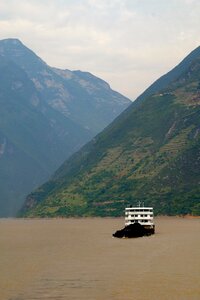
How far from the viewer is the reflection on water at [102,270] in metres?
88.9

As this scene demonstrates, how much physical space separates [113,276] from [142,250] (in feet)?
154

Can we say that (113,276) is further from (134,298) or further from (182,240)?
(182,240)

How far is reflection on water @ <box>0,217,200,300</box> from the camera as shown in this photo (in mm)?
88938

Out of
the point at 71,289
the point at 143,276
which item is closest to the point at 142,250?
the point at 143,276

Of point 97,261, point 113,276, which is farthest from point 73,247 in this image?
point 113,276

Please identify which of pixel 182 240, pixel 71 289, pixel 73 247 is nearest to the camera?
pixel 71 289

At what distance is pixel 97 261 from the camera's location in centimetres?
12712

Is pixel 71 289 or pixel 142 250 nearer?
pixel 71 289

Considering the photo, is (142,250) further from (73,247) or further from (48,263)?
(48,263)

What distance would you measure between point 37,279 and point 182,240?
77594mm

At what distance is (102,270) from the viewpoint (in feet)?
369

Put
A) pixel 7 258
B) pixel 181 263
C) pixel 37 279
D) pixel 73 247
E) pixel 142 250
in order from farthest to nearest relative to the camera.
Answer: pixel 73 247 → pixel 142 250 → pixel 7 258 → pixel 181 263 → pixel 37 279

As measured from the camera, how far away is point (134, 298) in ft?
277

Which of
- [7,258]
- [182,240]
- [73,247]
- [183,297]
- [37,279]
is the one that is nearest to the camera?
[183,297]
